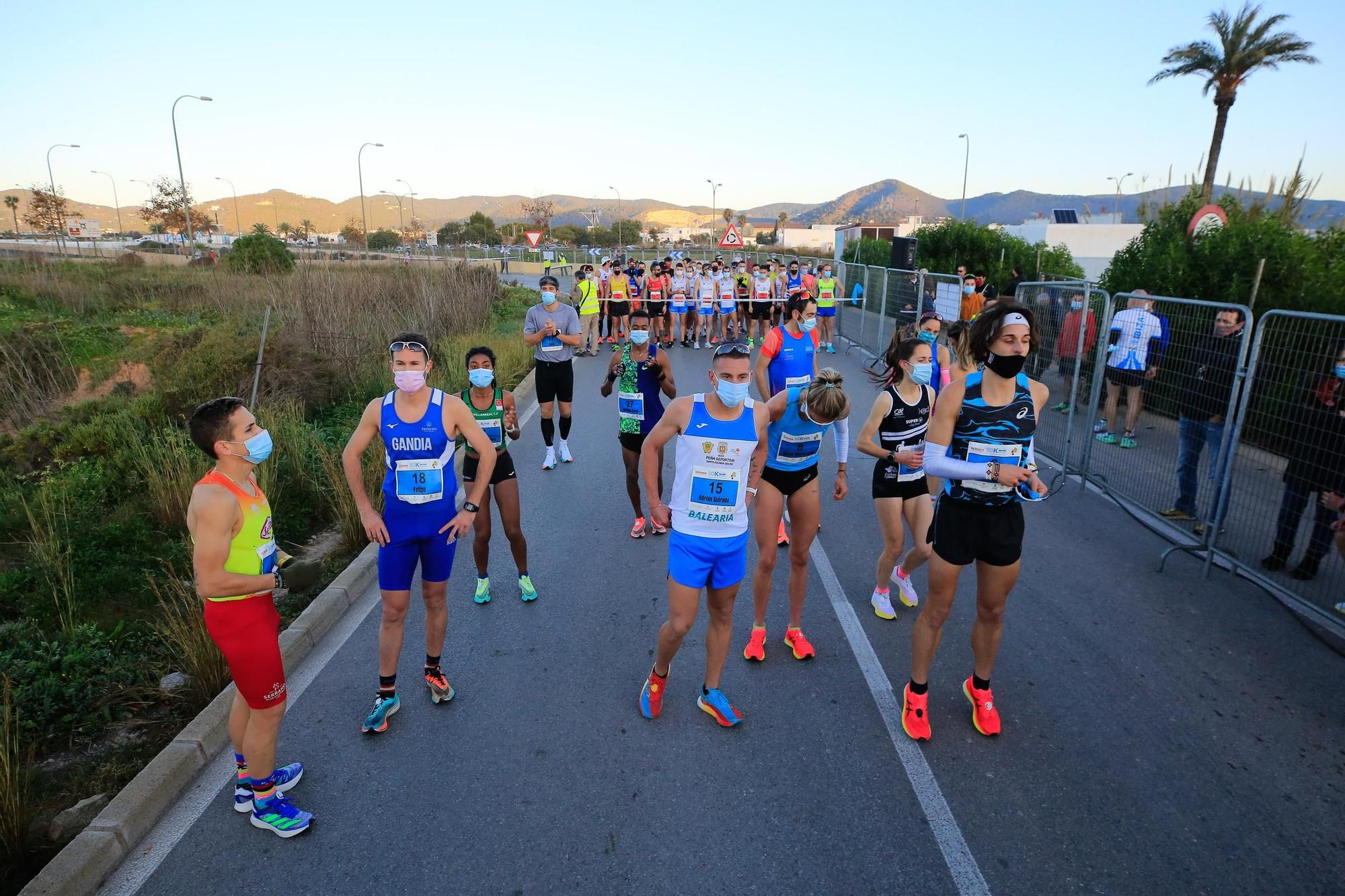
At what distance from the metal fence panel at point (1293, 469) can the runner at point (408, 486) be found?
551 cm

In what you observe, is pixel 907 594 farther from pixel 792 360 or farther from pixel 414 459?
pixel 414 459

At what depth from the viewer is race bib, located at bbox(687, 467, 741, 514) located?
375 cm

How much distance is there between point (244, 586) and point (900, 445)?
3923 millimetres

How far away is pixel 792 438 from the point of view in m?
4.53

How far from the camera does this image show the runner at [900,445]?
4.90 meters

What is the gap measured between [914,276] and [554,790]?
15886 mm

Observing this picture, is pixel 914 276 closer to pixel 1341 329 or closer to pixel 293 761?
pixel 1341 329

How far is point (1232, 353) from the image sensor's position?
247 inches

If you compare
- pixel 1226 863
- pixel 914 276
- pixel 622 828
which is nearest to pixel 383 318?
pixel 914 276

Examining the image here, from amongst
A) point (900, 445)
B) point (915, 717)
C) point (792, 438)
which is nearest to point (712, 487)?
point (792, 438)

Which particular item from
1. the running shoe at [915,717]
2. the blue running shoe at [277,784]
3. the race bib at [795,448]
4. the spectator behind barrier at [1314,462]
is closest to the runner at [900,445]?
the race bib at [795,448]

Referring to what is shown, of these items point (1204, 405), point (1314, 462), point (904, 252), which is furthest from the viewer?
point (904, 252)

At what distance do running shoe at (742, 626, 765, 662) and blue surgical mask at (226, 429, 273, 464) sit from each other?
2.97 m

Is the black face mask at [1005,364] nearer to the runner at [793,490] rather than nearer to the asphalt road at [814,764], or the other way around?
the runner at [793,490]
